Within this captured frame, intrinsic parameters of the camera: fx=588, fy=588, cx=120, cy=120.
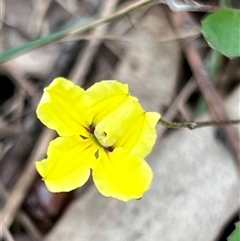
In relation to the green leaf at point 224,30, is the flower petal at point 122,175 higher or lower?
lower

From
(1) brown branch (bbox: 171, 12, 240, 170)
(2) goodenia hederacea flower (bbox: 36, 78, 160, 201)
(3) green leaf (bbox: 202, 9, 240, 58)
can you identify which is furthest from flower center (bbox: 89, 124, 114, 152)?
(1) brown branch (bbox: 171, 12, 240, 170)

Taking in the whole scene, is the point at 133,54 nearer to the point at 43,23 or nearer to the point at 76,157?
the point at 43,23

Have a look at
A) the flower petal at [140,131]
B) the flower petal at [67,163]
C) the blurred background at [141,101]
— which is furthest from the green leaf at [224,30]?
the flower petal at [67,163]

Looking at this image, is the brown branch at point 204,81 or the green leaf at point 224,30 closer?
the green leaf at point 224,30

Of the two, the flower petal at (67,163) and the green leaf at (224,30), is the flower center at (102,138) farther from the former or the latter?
the green leaf at (224,30)

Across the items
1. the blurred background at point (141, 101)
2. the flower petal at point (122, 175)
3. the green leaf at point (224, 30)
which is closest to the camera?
the flower petal at point (122, 175)

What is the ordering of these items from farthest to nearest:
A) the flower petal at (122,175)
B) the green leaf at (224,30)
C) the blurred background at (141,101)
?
the blurred background at (141,101) < the green leaf at (224,30) < the flower petal at (122,175)

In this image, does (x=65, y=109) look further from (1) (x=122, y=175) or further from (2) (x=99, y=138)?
(1) (x=122, y=175)

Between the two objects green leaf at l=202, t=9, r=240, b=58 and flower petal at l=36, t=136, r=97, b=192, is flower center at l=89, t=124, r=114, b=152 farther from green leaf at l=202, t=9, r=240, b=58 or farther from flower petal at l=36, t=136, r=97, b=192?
green leaf at l=202, t=9, r=240, b=58
